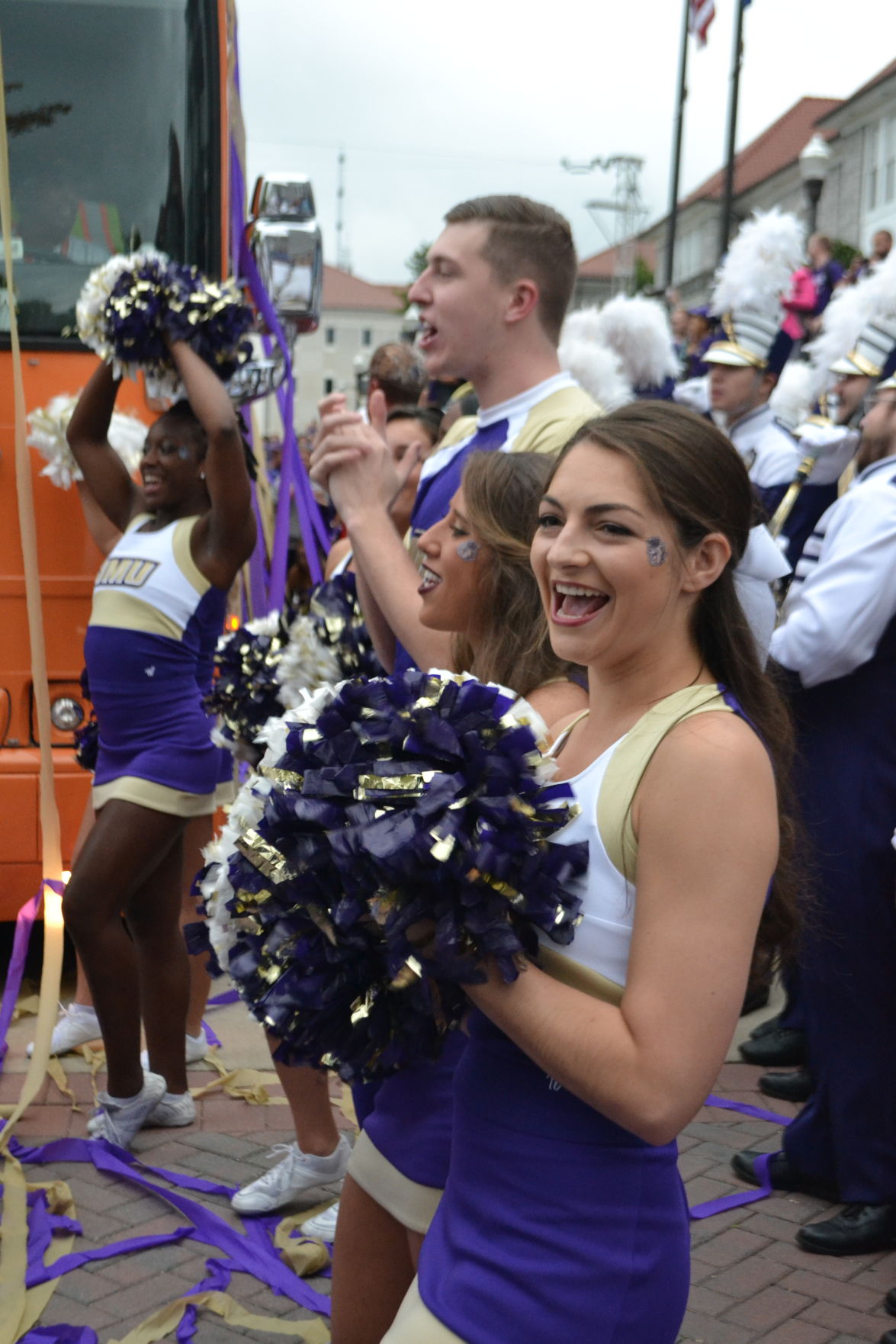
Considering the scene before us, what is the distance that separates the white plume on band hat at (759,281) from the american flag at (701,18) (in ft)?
39.3

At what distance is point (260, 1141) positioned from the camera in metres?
4.19

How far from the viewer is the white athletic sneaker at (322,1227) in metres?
3.52

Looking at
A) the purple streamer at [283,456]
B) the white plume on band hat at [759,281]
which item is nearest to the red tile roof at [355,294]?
the white plume on band hat at [759,281]

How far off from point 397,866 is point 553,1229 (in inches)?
19.0

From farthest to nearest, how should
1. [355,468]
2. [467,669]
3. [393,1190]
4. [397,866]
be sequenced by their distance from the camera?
1. [355,468]
2. [467,669]
3. [393,1190]
4. [397,866]

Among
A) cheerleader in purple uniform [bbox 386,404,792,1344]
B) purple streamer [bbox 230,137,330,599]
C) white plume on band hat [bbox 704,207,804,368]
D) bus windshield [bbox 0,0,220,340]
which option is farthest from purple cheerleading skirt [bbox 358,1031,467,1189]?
white plume on band hat [bbox 704,207,804,368]

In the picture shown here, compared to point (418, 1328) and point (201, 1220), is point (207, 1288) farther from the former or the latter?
point (418, 1328)

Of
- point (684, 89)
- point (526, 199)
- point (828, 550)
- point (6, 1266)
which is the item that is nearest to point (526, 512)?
point (526, 199)

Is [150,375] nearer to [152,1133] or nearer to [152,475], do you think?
[152,475]

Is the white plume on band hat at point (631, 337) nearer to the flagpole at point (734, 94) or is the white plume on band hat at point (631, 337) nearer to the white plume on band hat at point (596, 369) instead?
the white plume on band hat at point (596, 369)

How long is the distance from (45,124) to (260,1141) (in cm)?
377

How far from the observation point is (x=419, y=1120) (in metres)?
2.16

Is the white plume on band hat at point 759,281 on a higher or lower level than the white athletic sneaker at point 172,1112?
higher

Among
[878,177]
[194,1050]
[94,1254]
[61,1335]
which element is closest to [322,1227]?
[94,1254]
